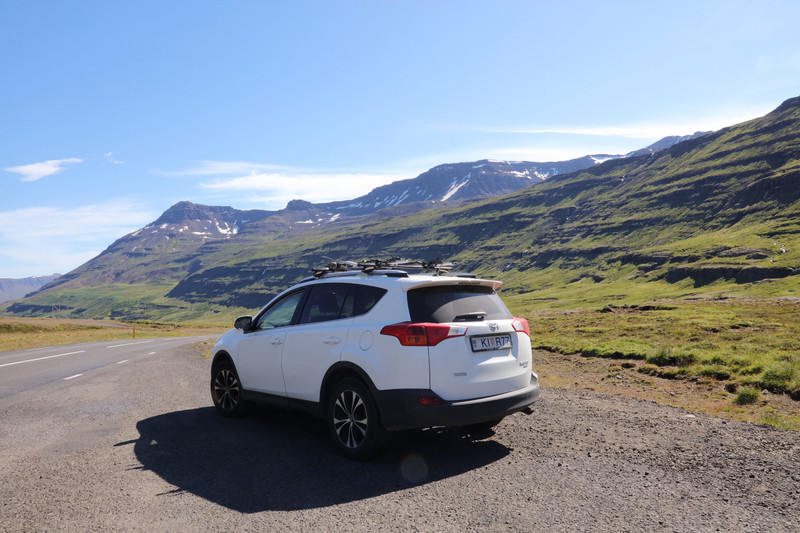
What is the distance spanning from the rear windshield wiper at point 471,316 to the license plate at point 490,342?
0.25 m

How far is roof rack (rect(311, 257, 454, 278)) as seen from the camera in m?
7.05

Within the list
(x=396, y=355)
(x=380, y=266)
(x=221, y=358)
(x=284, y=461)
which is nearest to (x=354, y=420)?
(x=284, y=461)

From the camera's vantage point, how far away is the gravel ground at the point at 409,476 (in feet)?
14.5

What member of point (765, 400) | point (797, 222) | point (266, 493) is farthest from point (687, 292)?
point (266, 493)

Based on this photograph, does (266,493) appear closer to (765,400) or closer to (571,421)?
(571,421)

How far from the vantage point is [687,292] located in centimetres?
11612

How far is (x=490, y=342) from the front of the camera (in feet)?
19.8

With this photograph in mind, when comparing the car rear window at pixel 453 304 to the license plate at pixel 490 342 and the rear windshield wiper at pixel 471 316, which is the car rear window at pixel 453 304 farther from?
the license plate at pixel 490 342

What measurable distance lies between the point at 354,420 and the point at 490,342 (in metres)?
1.91

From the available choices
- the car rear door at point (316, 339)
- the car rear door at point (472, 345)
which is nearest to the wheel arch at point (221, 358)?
the car rear door at point (316, 339)

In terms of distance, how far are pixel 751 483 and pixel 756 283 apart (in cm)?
12575

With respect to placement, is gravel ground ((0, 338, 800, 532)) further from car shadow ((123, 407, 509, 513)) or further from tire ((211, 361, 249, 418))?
tire ((211, 361, 249, 418))

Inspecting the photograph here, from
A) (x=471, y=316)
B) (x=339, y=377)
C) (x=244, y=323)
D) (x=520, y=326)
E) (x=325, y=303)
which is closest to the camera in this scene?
(x=471, y=316)

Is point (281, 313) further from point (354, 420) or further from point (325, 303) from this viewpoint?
point (354, 420)
